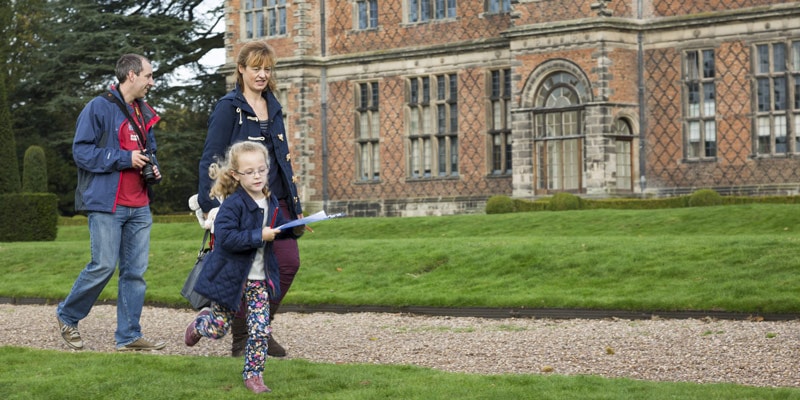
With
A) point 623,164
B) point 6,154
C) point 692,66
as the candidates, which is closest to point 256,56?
point 6,154

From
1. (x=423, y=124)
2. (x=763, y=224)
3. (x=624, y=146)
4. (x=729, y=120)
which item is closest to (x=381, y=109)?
(x=423, y=124)

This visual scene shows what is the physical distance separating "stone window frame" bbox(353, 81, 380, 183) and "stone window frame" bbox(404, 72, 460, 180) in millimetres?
1103

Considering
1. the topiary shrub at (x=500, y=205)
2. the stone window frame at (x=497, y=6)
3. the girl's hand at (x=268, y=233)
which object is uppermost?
the stone window frame at (x=497, y=6)

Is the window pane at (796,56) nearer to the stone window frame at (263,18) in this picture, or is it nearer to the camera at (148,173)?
the stone window frame at (263,18)

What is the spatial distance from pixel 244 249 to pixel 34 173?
2689 centimetres

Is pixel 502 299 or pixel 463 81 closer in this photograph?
pixel 502 299

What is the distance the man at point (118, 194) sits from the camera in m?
10.1

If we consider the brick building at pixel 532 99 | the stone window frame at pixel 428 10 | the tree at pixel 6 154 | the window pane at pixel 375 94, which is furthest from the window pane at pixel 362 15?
the tree at pixel 6 154

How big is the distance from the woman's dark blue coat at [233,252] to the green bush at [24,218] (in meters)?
19.5

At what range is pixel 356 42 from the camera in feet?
112

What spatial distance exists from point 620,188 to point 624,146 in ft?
3.37

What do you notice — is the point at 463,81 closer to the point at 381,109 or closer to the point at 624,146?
the point at 381,109

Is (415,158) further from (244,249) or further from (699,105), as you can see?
(244,249)

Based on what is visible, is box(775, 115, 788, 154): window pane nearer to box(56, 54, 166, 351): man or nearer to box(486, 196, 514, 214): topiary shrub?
box(486, 196, 514, 214): topiary shrub
